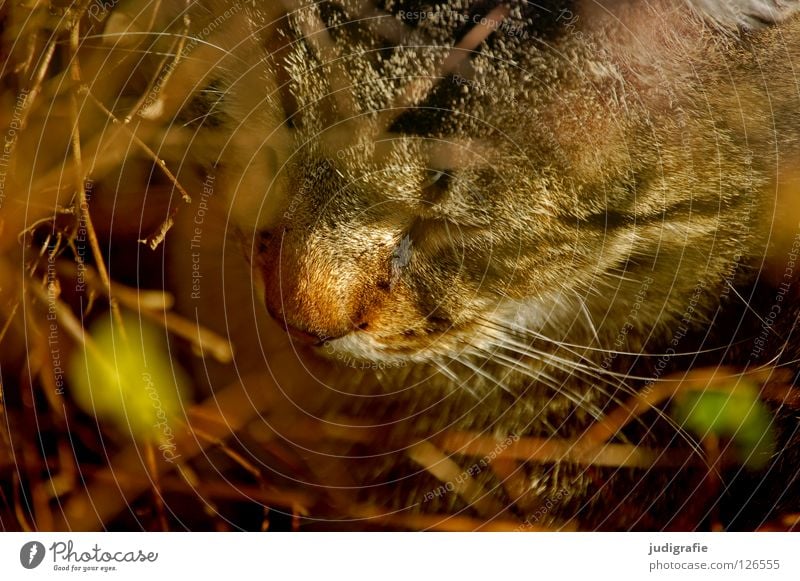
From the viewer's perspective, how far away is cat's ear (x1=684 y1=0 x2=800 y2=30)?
66cm

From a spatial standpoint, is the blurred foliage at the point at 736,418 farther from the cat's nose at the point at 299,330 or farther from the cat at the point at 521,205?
the cat's nose at the point at 299,330

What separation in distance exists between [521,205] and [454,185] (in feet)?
0.23

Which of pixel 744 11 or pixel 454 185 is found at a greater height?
pixel 744 11

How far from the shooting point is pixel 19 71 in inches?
24.3

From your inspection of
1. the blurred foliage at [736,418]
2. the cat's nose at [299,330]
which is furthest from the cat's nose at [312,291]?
the blurred foliage at [736,418]

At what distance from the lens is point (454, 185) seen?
24.7 inches

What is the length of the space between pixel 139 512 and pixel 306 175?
1.26 ft

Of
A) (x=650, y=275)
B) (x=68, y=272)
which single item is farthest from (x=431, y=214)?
(x=68, y=272)

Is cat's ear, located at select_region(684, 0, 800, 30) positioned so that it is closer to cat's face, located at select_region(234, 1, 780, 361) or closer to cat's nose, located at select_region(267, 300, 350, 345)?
cat's face, located at select_region(234, 1, 780, 361)

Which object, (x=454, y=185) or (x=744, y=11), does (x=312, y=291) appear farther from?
(x=744, y=11)

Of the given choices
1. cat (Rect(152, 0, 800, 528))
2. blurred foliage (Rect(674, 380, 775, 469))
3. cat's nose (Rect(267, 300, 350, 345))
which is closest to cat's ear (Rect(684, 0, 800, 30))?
cat (Rect(152, 0, 800, 528))

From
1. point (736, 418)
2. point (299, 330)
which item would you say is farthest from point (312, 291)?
point (736, 418)

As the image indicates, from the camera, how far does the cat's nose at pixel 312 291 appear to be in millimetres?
608
